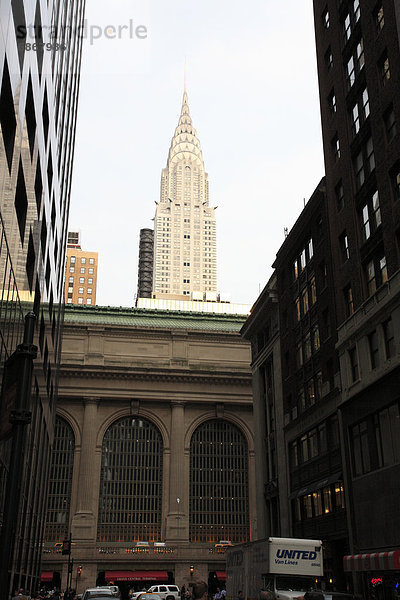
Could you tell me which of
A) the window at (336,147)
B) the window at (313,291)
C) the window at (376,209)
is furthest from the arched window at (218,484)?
the window at (376,209)

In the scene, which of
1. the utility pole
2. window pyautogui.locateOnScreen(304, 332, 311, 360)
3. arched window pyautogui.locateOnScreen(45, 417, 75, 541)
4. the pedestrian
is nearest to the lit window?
window pyautogui.locateOnScreen(304, 332, 311, 360)

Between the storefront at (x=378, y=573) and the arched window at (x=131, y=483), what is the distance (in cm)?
4262

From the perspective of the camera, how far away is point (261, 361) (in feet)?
194

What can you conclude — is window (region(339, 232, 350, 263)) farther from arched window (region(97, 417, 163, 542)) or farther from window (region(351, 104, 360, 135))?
arched window (region(97, 417, 163, 542))

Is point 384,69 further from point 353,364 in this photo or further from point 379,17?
point 353,364

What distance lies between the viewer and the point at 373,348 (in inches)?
1367

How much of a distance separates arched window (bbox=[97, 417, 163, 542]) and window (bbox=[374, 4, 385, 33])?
2085 inches

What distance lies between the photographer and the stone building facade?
70.4 metres

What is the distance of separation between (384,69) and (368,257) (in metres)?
10.0

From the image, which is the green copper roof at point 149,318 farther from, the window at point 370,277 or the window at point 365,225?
the window at point 370,277

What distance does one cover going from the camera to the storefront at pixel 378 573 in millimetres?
27500

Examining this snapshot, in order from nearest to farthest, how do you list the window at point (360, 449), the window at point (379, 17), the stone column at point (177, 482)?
the window at point (360, 449), the window at point (379, 17), the stone column at point (177, 482)

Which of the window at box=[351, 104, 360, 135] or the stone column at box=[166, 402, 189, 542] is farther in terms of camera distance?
the stone column at box=[166, 402, 189, 542]

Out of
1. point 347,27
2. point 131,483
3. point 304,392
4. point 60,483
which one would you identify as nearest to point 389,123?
point 347,27
